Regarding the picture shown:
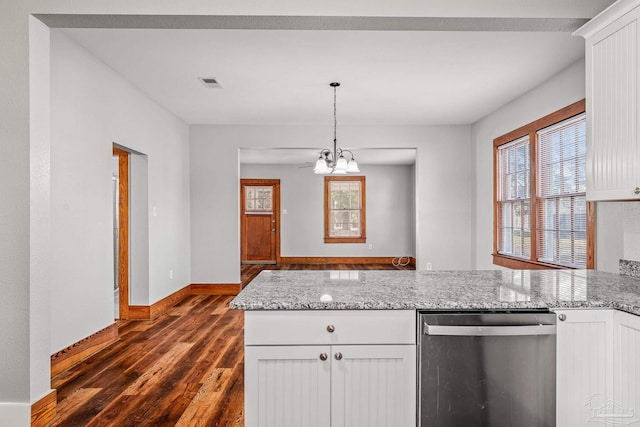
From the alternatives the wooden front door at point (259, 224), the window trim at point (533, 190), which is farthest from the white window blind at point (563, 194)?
the wooden front door at point (259, 224)

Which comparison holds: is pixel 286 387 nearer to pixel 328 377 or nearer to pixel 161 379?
pixel 328 377

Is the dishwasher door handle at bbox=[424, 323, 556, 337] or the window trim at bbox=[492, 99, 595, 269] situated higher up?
the window trim at bbox=[492, 99, 595, 269]

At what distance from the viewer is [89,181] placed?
138 inches

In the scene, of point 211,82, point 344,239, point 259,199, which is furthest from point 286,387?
point 259,199

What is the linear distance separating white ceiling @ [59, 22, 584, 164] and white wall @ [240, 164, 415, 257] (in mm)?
4079

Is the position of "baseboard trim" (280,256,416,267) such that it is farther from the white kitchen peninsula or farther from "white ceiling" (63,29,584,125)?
the white kitchen peninsula

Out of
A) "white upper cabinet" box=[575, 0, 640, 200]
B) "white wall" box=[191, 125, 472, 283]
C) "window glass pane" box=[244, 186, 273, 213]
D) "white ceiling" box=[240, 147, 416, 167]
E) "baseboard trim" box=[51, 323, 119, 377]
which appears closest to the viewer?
"white upper cabinet" box=[575, 0, 640, 200]

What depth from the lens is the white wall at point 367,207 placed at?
31.2ft

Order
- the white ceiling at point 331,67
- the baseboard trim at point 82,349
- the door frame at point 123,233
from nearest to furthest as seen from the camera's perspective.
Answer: the baseboard trim at point 82,349 < the white ceiling at point 331,67 < the door frame at point 123,233

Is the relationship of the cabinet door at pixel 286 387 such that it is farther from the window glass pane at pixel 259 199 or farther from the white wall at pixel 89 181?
the window glass pane at pixel 259 199

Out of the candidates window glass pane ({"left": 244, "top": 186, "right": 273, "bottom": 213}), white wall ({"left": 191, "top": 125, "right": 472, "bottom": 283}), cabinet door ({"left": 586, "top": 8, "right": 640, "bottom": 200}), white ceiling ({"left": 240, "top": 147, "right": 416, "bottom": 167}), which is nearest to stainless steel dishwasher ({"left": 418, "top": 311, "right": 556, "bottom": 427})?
cabinet door ({"left": 586, "top": 8, "right": 640, "bottom": 200})

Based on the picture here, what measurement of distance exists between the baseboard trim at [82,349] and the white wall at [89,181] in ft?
0.18

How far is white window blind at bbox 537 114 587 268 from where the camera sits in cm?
369

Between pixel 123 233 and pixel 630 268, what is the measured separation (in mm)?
4666
